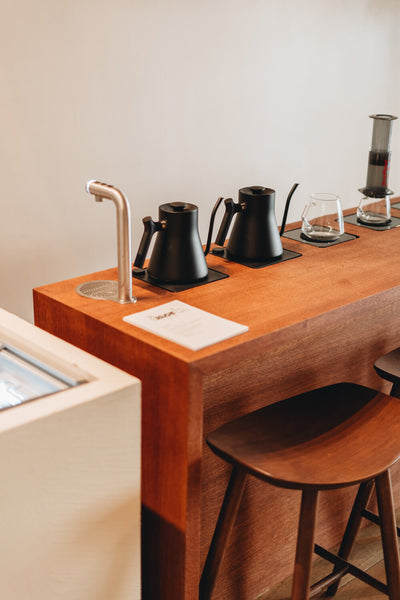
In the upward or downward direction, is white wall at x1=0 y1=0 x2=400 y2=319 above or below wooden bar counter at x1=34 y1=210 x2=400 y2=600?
above

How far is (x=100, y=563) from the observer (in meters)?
1.37

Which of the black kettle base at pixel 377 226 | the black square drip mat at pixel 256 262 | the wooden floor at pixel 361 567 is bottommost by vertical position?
the wooden floor at pixel 361 567

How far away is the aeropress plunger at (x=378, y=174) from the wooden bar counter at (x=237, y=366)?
0.53 feet

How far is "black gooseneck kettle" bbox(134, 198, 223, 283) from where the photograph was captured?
1.69 meters

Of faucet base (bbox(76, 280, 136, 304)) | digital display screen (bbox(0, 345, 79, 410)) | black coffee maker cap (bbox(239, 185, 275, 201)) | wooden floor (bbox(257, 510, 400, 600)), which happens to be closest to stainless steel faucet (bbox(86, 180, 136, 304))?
faucet base (bbox(76, 280, 136, 304))

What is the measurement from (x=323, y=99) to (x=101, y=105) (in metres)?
1.38

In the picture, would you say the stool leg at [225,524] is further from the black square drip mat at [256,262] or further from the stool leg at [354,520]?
the black square drip mat at [256,262]

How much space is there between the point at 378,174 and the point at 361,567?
130 cm

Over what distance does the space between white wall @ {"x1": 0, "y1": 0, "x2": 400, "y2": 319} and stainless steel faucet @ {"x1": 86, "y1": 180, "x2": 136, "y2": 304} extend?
881 mm

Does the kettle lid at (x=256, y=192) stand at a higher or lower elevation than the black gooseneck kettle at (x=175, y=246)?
higher

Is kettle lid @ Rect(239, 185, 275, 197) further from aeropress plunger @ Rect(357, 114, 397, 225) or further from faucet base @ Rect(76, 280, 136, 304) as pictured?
aeropress plunger @ Rect(357, 114, 397, 225)

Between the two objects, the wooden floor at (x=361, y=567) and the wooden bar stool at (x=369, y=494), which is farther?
the wooden floor at (x=361, y=567)

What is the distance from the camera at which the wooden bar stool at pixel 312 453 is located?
139 cm

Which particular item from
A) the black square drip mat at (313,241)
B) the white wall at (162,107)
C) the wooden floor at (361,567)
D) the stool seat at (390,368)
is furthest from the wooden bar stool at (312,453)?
the white wall at (162,107)
